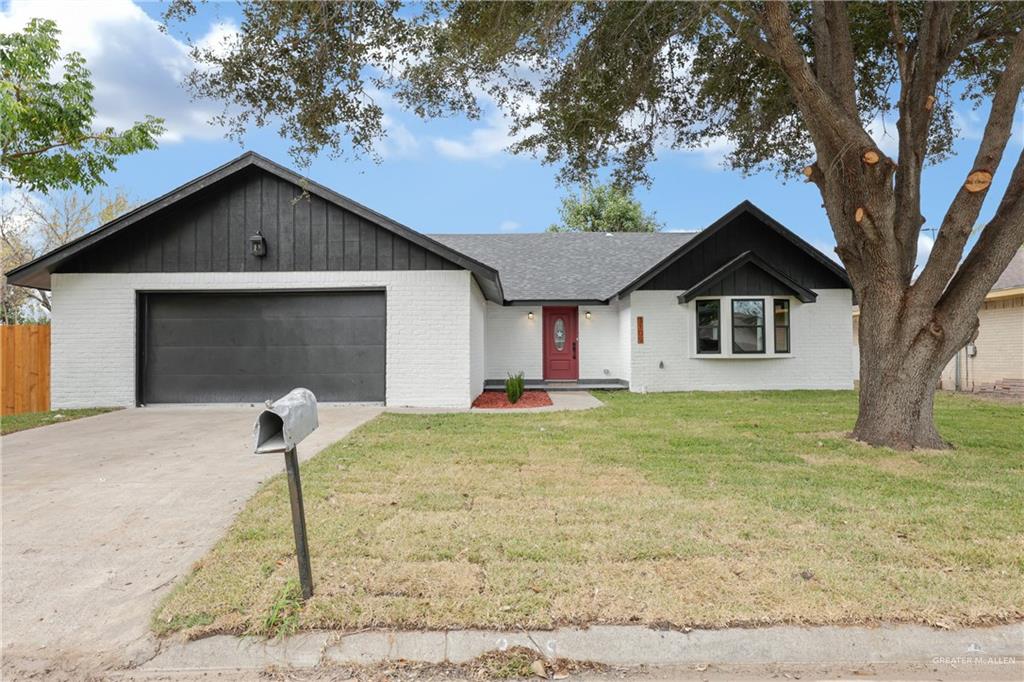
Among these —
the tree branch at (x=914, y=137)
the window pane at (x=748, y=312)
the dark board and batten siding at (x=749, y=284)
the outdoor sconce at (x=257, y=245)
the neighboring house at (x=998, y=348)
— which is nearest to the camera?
the tree branch at (x=914, y=137)

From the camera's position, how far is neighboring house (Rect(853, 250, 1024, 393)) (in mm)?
13414

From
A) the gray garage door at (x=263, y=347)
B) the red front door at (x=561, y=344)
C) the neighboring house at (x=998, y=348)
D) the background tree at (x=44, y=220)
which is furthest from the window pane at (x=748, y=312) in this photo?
the background tree at (x=44, y=220)

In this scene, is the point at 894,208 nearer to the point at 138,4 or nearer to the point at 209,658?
the point at 209,658

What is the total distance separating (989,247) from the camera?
584 cm

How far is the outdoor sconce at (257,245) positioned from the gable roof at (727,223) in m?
8.31

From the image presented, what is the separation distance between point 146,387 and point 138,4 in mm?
6942

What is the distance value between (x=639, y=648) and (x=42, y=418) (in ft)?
35.6

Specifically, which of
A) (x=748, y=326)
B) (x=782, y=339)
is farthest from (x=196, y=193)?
(x=782, y=339)

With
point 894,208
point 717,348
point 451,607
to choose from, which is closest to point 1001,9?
point 894,208

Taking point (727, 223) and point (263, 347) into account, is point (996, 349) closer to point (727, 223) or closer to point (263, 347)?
point (727, 223)

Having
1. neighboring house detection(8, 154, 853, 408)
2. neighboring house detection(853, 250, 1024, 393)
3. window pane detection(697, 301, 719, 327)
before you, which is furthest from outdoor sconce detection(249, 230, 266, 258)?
neighboring house detection(853, 250, 1024, 393)

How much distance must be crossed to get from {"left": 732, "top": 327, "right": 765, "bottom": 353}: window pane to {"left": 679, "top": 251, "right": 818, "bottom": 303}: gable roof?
4.01ft

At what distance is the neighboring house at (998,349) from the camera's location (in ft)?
44.0

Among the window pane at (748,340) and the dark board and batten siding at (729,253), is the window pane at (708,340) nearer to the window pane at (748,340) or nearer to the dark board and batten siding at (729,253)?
the window pane at (748,340)
